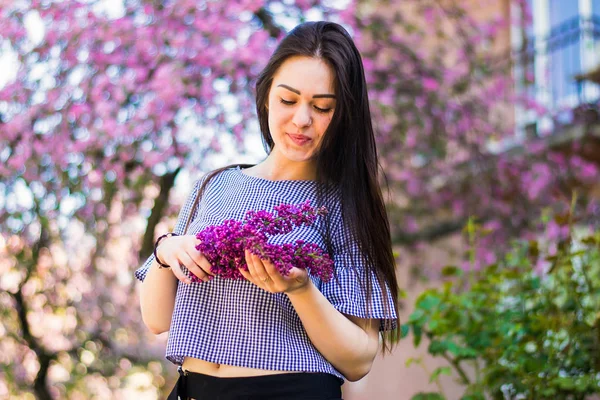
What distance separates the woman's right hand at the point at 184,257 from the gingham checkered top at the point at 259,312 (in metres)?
0.07

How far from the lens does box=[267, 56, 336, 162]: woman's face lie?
5.85 ft

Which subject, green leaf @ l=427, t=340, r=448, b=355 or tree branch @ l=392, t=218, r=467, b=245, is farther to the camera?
tree branch @ l=392, t=218, r=467, b=245

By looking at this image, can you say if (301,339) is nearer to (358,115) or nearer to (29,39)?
(358,115)

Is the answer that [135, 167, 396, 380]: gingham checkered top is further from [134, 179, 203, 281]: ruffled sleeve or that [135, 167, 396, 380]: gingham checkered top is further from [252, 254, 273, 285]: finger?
[252, 254, 273, 285]: finger

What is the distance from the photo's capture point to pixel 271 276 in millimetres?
1510

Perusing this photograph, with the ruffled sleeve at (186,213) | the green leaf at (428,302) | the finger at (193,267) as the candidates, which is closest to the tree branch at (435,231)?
the green leaf at (428,302)

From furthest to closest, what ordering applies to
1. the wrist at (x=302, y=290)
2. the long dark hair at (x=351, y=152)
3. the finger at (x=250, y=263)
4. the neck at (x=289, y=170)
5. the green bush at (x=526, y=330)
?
the green bush at (x=526, y=330), the neck at (x=289, y=170), the long dark hair at (x=351, y=152), the wrist at (x=302, y=290), the finger at (x=250, y=263)

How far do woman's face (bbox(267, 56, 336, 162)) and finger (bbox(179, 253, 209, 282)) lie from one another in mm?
348

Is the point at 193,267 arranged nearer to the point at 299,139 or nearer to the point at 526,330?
the point at 299,139

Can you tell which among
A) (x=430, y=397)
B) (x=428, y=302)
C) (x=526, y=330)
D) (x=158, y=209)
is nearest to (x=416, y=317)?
(x=428, y=302)

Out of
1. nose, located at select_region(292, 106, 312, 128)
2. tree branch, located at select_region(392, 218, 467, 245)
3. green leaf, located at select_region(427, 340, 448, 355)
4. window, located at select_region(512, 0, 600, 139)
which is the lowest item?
green leaf, located at select_region(427, 340, 448, 355)

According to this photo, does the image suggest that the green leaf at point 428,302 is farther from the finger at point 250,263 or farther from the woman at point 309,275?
the finger at point 250,263

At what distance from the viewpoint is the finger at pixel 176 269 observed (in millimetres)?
1642

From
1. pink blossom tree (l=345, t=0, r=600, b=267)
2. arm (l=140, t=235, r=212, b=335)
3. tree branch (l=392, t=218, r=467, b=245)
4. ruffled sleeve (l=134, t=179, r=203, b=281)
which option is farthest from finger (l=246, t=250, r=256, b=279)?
tree branch (l=392, t=218, r=467, b=245)
